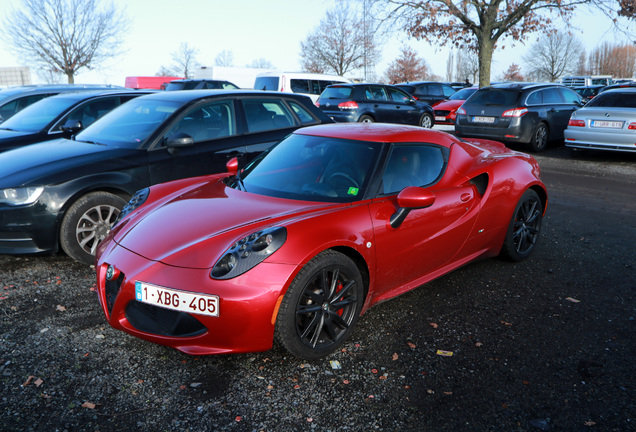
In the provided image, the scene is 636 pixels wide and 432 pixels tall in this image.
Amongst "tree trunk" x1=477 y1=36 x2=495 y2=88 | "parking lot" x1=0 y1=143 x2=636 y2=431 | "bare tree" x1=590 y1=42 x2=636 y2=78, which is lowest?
"parking lot" x1=0 y1=143 x2=636 y2=431

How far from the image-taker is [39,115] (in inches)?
300

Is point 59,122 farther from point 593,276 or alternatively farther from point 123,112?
point 593,276

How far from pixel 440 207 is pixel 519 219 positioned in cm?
139

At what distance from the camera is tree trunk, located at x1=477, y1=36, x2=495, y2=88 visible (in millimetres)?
19625

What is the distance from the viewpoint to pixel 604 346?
3.31 meters

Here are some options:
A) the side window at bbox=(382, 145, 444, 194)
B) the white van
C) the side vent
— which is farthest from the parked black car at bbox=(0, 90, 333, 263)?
the white van

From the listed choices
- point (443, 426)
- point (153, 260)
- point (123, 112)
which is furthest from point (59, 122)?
point (443, 426)

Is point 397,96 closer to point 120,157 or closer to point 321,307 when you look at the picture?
point 120,157

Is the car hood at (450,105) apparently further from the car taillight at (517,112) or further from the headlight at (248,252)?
the headlight at (248,252)

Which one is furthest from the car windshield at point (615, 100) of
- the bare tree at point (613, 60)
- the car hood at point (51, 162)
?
the bare tree at point (613, 60)

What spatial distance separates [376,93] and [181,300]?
13337mm

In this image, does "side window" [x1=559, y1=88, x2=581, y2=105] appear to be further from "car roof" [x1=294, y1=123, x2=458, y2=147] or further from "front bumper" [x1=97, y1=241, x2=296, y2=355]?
"front bumper" [x1=97, y1=241, x2=296, y2=355]

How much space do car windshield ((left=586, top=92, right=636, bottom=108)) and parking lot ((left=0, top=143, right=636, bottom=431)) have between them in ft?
23.8

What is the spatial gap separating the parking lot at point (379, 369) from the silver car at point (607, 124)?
665cm
